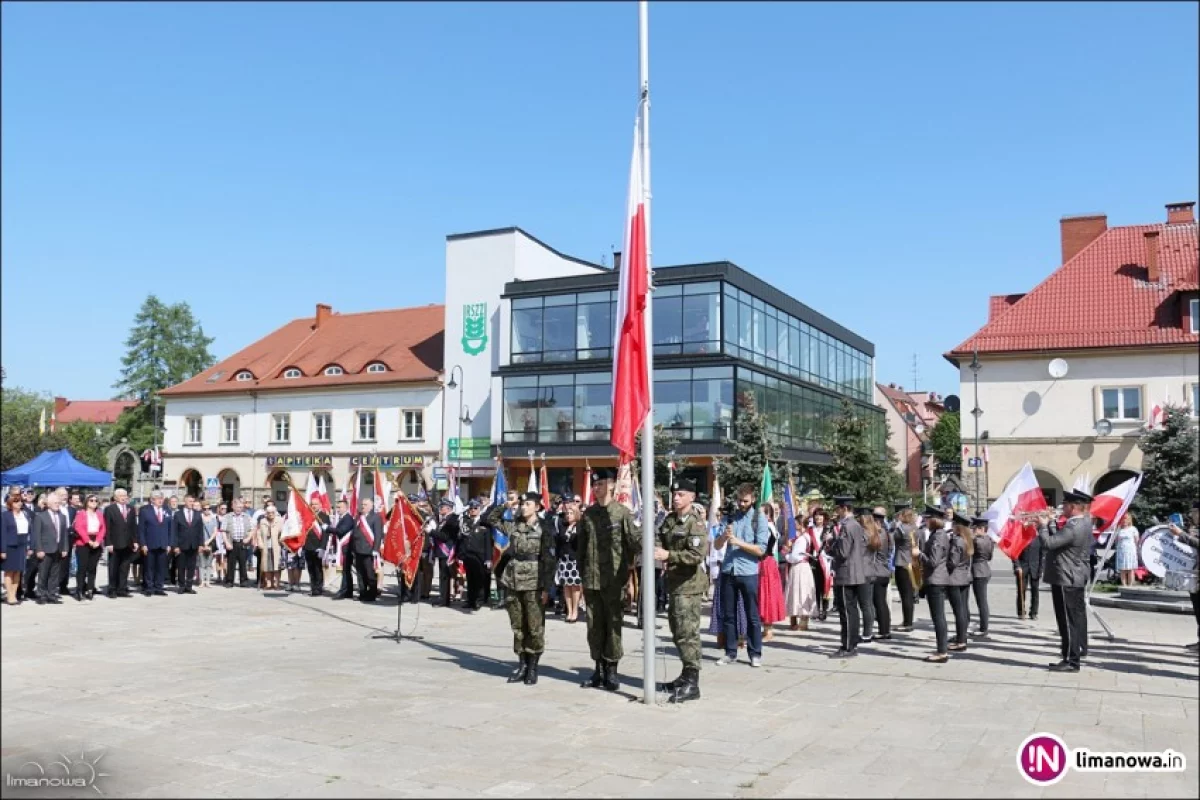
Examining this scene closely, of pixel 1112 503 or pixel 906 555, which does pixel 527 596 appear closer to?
pixel 906 555

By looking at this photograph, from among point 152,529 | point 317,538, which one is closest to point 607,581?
point 317,538

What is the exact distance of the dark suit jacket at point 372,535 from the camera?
1834 centimetres

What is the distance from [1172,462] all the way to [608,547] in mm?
4948

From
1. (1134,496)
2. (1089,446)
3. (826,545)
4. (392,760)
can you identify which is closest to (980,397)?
(1089,446)

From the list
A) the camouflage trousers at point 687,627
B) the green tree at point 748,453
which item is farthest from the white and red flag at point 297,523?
the green tree at point 748,453

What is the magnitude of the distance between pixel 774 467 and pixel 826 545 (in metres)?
26.1

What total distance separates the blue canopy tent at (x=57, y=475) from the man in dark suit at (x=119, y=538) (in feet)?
17.5

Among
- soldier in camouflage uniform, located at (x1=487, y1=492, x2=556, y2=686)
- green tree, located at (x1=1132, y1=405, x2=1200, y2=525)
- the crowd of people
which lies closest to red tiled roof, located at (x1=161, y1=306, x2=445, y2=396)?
the crowd of people

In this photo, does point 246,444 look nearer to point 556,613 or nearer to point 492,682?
point 556,613

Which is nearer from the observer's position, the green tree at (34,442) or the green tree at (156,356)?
the green tree at (34,442)

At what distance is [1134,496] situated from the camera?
10953 mm

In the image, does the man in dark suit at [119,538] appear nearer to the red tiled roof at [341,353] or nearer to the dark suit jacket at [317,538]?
the dark suit jacket at [317,538]

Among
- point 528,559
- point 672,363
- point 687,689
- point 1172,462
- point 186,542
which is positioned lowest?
point 687,689

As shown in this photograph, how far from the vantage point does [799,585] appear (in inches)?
568
